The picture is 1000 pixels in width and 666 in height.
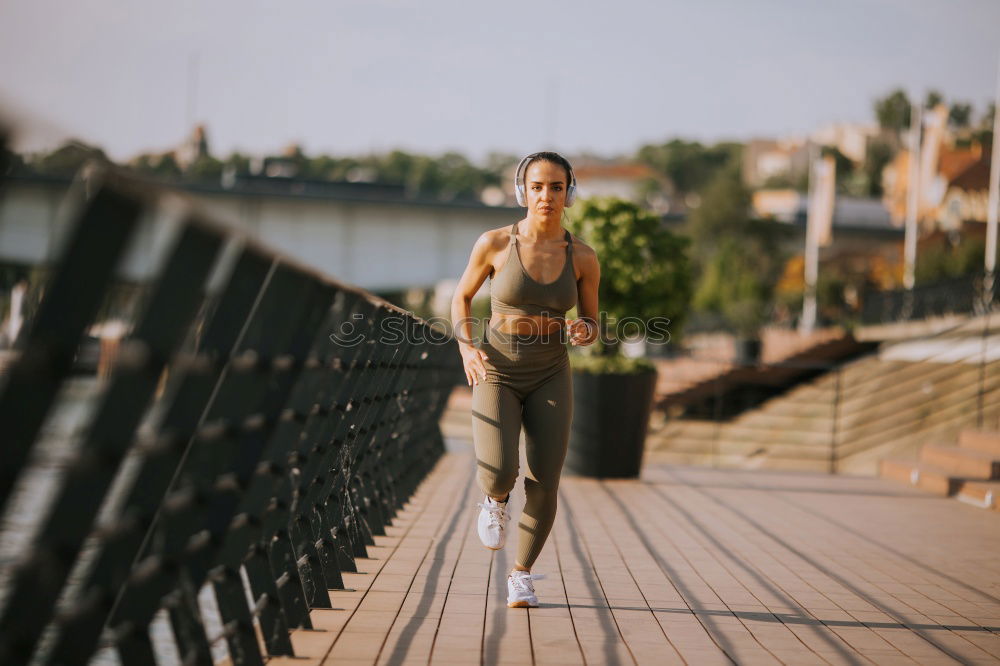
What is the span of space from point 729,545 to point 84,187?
5.84 meters

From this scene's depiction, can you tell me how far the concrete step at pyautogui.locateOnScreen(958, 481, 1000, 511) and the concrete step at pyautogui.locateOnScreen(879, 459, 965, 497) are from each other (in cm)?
15

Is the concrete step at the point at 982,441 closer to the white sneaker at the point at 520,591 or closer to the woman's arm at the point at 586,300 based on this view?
the woman's arm at the point at 586,300

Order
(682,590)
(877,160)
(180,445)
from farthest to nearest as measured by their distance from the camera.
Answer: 1. (877,160)
2. (682,590)
3. (180,445)

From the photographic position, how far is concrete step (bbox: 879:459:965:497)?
1112cm

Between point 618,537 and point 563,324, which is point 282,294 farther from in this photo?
point 618,537

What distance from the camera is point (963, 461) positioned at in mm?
11852

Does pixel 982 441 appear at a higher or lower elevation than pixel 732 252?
lower

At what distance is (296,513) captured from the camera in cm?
434

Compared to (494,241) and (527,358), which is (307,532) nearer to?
(527,358)

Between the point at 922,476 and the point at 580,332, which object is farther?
the point at 922,476

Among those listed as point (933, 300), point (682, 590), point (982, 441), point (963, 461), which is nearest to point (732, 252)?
point (933, 300)

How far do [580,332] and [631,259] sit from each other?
6987mm

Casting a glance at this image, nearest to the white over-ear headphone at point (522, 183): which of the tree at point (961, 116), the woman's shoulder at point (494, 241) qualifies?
the woman's shoulder at point (494, 241)

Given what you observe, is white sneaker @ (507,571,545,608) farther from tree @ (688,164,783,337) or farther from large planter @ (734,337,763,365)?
tree @ (688,164,783,337)
